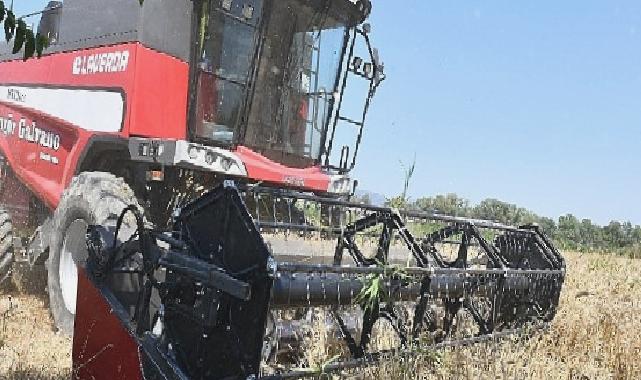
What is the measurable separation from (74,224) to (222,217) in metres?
2.24

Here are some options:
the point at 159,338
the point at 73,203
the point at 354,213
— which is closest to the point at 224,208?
the point at 159,338

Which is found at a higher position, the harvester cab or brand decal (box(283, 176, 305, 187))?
the harvester cab

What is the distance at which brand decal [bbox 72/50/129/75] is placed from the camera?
4.41 meters

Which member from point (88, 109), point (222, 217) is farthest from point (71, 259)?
point (222, 217)

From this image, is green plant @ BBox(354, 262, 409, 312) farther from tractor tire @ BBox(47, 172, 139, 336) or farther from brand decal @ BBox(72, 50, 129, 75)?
brand decal @ BBox(72, 50, 129, 75)

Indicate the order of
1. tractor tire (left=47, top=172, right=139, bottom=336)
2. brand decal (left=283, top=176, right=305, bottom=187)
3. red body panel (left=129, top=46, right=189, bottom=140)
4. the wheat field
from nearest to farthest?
1. the wheat field
2. tractor tire (left=47, top=172, right=139, bottom=336)
3. red body panel (left=129, top=46, right=189, bottom=140)
4. brand decal (left=283, top=176, right=305, bottom=187)

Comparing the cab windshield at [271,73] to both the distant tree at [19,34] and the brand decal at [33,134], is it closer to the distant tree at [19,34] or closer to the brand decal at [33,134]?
the brand decal at [33,134]

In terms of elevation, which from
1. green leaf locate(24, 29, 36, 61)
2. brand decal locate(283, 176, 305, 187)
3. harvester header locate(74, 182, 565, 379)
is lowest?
harvester header locate(74, 182, 565, 379)

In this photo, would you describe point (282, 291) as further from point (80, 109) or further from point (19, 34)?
point (80, 109)

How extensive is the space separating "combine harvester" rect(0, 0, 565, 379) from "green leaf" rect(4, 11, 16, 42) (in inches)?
32.5

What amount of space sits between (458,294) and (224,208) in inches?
48.0

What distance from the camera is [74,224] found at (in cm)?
415

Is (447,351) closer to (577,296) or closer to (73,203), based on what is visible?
(577,296)

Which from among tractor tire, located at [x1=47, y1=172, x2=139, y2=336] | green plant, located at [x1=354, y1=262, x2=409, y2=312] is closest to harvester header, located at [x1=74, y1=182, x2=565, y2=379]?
green plant, located at [x1=354, y1=262, x2=409, y2=312]
